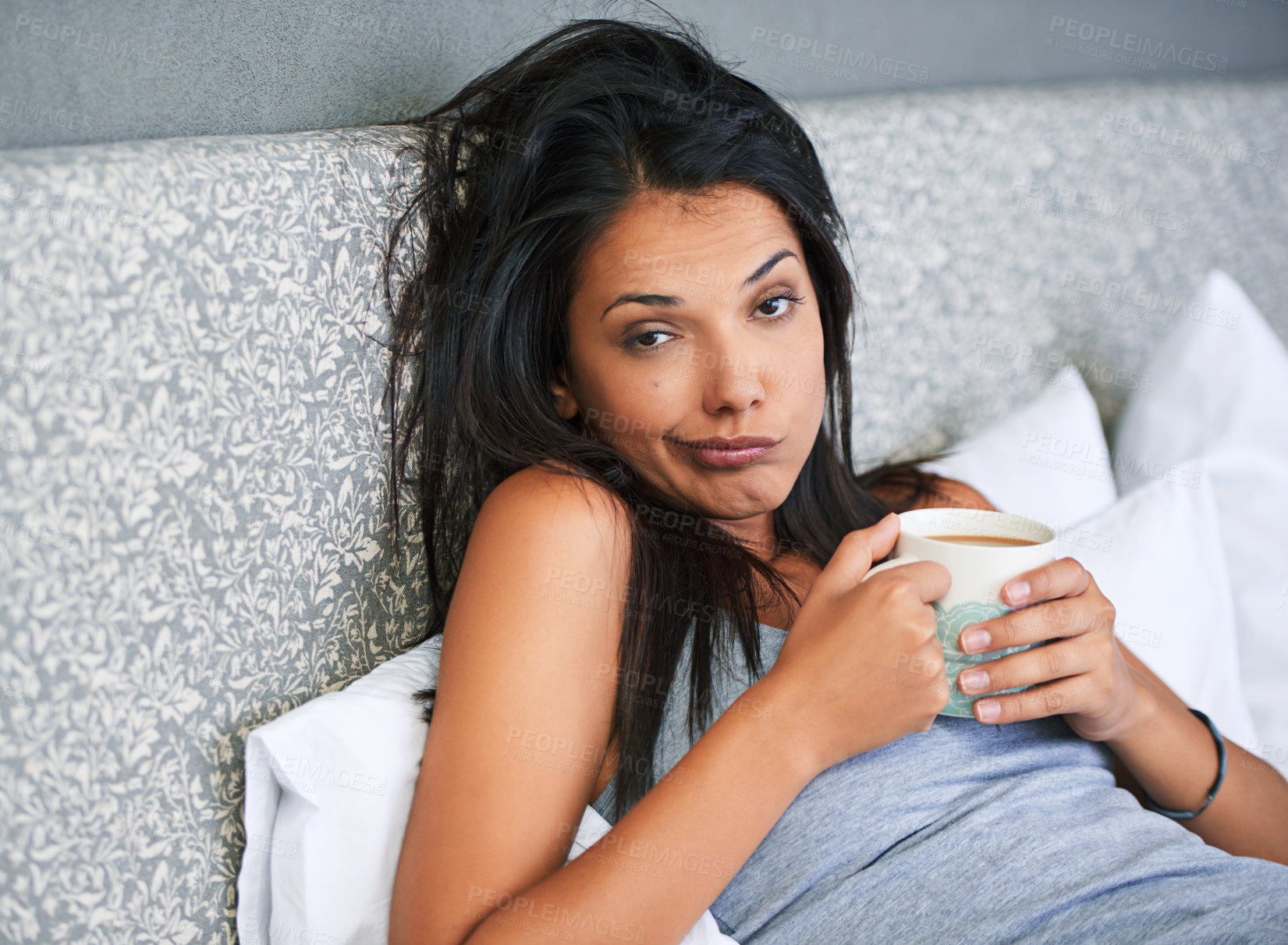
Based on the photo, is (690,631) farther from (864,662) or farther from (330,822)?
(330,822)

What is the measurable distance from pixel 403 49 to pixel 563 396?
1.44ft

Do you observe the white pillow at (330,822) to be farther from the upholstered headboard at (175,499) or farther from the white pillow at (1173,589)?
the white pillow at (1173,589)

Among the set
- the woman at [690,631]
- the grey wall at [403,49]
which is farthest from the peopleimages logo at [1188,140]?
the woman at [690,631]

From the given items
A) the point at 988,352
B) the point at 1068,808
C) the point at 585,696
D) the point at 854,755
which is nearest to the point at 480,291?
the point at 585,696

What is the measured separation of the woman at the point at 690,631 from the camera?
0.74 metres

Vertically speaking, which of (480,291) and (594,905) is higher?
(480,291)

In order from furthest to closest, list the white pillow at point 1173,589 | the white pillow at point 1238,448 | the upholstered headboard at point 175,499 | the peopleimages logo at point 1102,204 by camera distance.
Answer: the peopleimages logo at point 1102,204, the white pillow at point 1238,448, the white pillow at point 1173,589, the upholstered headboard at point 175,499

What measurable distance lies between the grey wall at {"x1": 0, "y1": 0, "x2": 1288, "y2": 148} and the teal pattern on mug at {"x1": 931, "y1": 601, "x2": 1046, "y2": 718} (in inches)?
31.5

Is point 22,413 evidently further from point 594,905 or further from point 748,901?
point 748,901

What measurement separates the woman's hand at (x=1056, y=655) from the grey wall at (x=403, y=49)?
0.83m

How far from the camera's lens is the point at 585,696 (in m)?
0.78

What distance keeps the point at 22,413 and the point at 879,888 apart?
2.41ft

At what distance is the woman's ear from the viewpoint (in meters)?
1.02

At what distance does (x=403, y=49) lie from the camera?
3.54 feet
